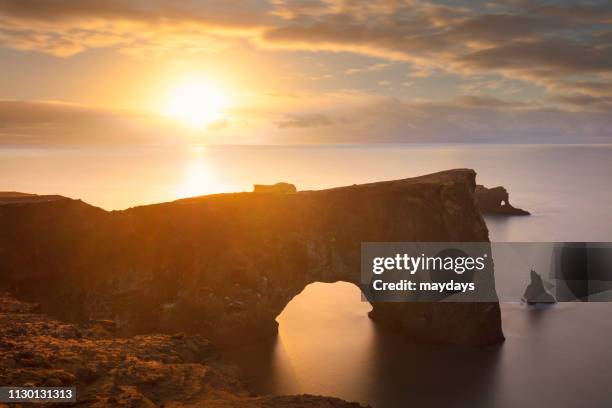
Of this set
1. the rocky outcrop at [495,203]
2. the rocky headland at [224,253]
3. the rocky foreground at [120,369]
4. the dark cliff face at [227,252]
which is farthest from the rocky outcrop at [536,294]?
the rocky outcrop at [495,203]

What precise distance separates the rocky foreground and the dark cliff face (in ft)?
47.9

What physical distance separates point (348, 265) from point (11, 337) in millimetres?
25962

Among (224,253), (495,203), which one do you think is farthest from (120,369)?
(495,203)

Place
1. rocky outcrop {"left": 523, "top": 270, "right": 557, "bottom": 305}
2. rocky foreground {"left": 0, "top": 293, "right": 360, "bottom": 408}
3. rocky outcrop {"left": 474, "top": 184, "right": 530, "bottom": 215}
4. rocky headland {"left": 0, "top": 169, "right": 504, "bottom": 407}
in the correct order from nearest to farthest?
rocky foreground {"left": 0, "top": 293, "right": 360, "bottom": 408} → rocky headland {"left": 0, "top": 169, "right": 504, "bottom": 407} → rocky outcrop {"left": 523, "top": 270, "right": 557, "bottom": 305} → rocky outcrop {"left": 474, "top": 184, "right": 530, "bottom": 215}

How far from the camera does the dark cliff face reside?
33.6m

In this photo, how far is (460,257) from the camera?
39.7 m

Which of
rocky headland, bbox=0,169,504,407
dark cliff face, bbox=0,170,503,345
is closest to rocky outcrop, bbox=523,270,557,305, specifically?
dark cliff face, bbox=0,170,503,345

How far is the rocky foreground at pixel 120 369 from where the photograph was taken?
47.2 ft

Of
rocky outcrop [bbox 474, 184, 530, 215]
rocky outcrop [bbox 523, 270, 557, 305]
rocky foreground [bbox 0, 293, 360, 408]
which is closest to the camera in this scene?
rocky foreground [bbox 0, 293, 360, 408]

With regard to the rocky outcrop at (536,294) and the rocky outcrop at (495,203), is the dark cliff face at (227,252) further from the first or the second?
the rocky outcrop at (495,203)

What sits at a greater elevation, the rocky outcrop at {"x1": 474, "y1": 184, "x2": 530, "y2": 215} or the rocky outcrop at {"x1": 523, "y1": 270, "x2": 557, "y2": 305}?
the rocky outcrop at {"x1": 474, "y1": 184, "x2": 530, "y2": 215}

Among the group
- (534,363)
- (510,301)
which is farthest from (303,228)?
(510,301)

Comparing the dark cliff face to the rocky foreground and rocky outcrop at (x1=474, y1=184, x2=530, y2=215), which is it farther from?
rocky outcrop at (x1=474, y1=184, x2=530, y2=215)

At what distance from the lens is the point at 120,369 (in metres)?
15.9
